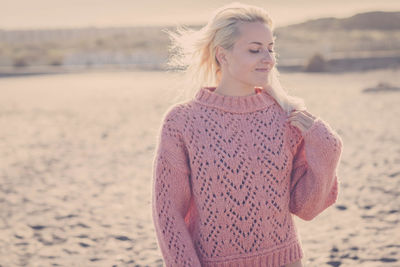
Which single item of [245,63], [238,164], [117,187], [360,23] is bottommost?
[117,187]

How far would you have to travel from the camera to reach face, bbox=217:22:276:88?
2.10 metres

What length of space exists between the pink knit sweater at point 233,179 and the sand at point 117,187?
6.54ft

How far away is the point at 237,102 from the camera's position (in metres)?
2.21

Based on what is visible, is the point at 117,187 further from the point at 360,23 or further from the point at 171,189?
the point at 360,23

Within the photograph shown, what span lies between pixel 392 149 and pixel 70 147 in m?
5.38

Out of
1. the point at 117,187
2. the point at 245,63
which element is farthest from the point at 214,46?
the point at 117,187

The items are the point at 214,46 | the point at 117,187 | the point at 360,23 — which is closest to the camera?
the point at 214,46

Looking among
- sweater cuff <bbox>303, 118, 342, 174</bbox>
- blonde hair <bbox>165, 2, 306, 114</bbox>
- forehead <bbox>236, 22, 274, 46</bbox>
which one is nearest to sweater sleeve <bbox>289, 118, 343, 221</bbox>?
sweater cuff <bbox>303, 118, 342, 174</bbox>

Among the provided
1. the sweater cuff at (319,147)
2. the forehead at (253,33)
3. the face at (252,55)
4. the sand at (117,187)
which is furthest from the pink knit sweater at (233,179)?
the sand at (117,187)

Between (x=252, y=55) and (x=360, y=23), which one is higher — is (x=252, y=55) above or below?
below

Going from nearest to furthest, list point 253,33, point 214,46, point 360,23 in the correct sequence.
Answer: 1. point 253,33
2. point 214,46
3. point 360,23

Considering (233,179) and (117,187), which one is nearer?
(233,179)

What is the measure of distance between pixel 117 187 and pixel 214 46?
444 centimetres

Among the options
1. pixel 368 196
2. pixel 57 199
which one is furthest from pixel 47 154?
pixel 368 196
